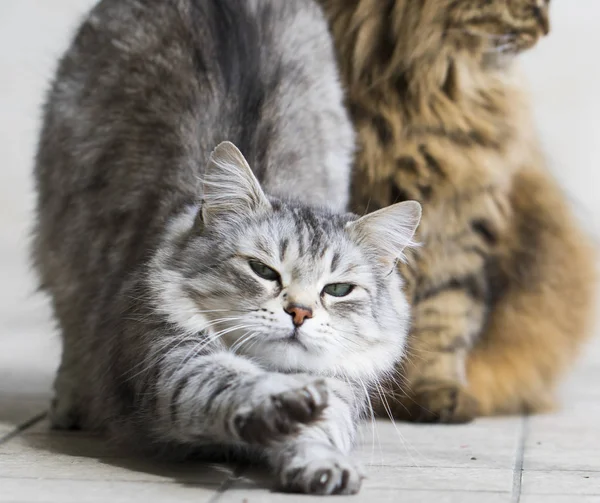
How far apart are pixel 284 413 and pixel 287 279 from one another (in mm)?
373

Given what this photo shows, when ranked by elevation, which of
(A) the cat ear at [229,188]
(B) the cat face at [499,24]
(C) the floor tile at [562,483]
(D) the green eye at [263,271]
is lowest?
(C) the floor tile at [562,483]

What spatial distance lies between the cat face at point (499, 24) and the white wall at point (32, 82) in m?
2.78

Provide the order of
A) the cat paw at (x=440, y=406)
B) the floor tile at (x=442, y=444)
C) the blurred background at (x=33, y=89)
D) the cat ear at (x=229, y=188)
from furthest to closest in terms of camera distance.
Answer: the blurred background at (x=33, y=89) → the cat paw at (x=440, y=406) → the floor tile at (x=442, y=444) → the cat ear at (x=229, y=188)

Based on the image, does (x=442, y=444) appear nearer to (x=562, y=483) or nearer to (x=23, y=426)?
(x=562, y=483)

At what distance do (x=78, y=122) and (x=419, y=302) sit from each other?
45.9 inches

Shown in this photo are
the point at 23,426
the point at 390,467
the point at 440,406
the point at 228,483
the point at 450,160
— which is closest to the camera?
the point at 228,483

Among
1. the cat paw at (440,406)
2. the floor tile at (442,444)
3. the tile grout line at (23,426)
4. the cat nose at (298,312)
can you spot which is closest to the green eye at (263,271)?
the cat nose at (298,312)

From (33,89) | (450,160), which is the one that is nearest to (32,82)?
(33,89)

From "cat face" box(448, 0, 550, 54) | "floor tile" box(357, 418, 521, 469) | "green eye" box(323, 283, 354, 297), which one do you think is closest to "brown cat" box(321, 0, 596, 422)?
"cat face" box(448, 0, 550, 54)

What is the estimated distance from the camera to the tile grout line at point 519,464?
2.40m

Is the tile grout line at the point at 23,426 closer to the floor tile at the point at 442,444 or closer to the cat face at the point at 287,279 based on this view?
the cat face at the point at 287,279

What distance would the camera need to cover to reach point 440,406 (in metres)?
3.34

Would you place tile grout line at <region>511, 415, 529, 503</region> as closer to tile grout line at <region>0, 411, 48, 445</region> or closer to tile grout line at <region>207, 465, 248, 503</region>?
tile grout line at <region>207, 465, 248, 503</region>

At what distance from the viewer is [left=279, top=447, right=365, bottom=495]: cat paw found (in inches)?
90.4
